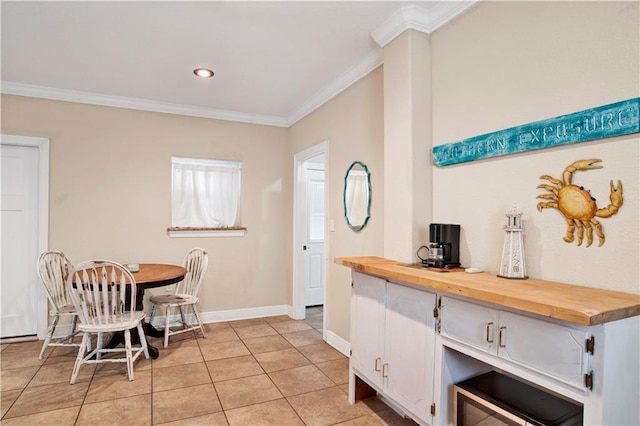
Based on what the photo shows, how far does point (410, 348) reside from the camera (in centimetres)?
202

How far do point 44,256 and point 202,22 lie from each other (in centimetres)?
267

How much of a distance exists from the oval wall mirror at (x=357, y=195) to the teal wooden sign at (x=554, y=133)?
3.01ft

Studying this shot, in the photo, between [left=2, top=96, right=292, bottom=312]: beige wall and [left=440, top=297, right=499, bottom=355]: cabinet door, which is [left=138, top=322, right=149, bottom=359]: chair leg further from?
[left=440, top=297, right=499, bottom=355]: cabinet door

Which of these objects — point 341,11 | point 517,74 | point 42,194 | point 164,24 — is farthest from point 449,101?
point 42,194

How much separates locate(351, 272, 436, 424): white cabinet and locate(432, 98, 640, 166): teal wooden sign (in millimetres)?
884

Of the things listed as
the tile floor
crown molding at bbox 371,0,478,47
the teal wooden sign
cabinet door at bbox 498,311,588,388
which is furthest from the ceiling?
the tile floor

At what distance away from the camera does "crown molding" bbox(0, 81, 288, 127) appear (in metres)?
3.68

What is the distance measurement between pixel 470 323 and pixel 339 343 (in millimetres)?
2069

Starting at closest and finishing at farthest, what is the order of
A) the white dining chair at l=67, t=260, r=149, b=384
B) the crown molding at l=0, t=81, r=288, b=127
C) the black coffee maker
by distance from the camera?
the black coffee maker
the white dining chair at l=67, t=260, r=149, b=384
the crown molding at l=0, t=81, r=288, b=127

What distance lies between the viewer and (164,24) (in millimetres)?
2512

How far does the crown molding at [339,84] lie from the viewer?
2.98 meters

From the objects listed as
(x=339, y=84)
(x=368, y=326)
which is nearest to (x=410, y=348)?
(x=368, y=326)

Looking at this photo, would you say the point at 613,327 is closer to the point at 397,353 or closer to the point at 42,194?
the point at 397,353

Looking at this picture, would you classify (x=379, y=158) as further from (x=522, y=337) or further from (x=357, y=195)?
(x=522, y=337)
